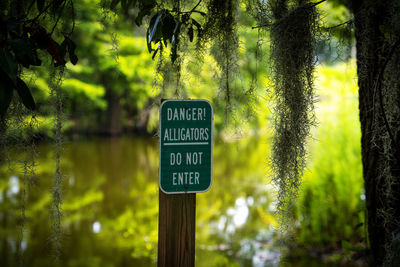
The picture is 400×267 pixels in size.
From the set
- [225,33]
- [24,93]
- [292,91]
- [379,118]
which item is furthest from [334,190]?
[24,93]

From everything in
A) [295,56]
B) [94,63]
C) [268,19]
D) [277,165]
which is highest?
[94,63]

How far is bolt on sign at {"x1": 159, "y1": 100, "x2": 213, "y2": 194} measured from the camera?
1598 mm

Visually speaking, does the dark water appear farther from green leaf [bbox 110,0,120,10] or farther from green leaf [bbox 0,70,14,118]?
green leaf [bbox 110,0,120,10]

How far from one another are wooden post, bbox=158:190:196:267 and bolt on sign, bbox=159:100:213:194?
0.17ft

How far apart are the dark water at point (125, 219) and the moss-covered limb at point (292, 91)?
32 cm

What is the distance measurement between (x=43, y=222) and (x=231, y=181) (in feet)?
13.3

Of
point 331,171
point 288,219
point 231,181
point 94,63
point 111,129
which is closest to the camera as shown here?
point 288,219

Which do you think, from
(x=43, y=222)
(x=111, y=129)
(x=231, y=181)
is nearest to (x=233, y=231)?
(x=43, y=222)

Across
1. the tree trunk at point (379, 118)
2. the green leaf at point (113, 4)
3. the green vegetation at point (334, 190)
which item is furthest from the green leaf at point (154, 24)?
the green vegetation at point (334, 190)

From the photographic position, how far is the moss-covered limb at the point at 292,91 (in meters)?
1.96

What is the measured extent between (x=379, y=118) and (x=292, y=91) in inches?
19.9

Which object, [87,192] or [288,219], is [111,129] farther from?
[288,219]

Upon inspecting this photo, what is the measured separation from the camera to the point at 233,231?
520cm

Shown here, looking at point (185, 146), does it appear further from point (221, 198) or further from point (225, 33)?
point (221, 198)
